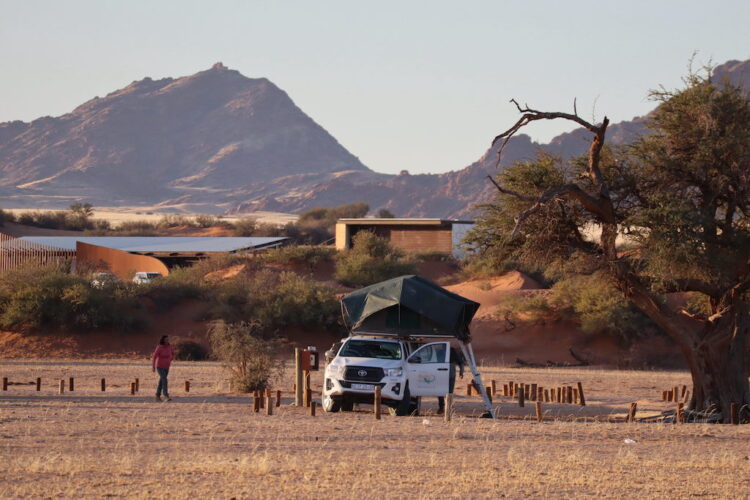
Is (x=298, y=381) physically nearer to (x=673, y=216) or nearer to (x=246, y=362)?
(x=246, y=362)

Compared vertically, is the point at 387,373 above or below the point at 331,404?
above

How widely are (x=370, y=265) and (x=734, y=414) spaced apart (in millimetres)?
36961

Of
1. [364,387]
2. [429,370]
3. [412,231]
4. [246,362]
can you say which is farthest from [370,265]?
[364,387]

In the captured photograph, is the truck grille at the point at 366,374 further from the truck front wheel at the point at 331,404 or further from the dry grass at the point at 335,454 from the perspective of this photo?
the dry grass at the point at 335,454

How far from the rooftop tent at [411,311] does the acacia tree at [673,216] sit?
1853mm

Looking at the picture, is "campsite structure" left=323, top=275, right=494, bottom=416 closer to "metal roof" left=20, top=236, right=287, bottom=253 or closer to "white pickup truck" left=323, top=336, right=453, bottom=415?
"white pickup truck" left=323, top=336, right=453, bottom=415

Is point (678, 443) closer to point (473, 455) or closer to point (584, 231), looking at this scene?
point (473, 455)

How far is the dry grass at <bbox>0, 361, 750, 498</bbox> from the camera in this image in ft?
41.1

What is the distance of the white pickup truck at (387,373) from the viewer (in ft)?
71.6

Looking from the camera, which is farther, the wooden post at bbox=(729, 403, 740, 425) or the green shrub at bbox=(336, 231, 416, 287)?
the green shrub at bbox=(336, 231, 416, 287)

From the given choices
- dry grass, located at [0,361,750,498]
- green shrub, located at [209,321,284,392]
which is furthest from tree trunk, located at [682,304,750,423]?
green shrub, located at [209,321,284,392]

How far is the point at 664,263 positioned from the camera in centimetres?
2203

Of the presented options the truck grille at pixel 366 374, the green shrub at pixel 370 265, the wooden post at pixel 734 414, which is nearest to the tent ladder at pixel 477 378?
the truck grille at pixel 366 374

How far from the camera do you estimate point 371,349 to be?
2297 centimetres
